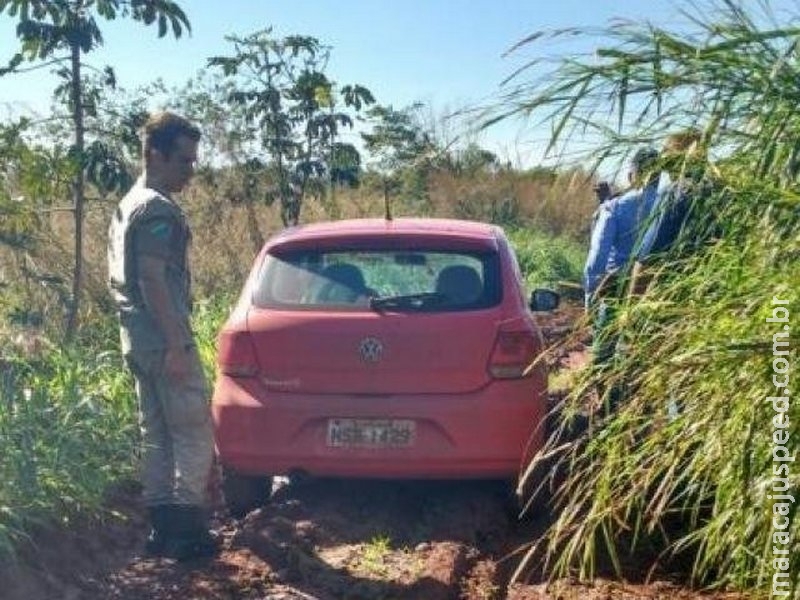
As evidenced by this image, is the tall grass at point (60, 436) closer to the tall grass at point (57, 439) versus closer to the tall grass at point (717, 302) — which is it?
the tall grass at point (57, 439)

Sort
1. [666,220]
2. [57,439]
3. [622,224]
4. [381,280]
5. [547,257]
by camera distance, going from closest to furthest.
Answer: [666,220] → [622,224] → [57,439] → [381,280] → [547,257]

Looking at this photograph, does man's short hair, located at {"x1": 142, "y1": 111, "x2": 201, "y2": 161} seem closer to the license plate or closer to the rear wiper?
the rear wiper

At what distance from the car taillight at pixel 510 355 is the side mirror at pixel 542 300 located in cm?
93

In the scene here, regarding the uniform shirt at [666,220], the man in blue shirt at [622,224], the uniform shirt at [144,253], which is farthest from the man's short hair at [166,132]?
the uniform shirt at [666,220]

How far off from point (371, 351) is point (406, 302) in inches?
12.7

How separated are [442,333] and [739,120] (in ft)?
9.59

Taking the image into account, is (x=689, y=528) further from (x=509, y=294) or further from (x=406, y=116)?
(x=406, y=116)

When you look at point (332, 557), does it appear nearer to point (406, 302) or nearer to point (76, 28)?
point (406, 302)

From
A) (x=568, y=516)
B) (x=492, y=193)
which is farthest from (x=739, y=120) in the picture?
(x=492, y=193)

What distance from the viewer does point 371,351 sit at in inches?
222

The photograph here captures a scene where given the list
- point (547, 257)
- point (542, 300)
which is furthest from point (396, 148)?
point (547, 257)

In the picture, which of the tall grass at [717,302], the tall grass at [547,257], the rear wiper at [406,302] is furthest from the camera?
the tall grass at [547,257]

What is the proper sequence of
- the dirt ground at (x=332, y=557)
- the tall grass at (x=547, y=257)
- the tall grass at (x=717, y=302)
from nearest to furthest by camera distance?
1. the tall grass at (x=717, y=302)
2. the dirt ground at (x=332, y=557)
3. the tall grass at (x=547, y=257)

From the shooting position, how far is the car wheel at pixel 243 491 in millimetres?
5988
